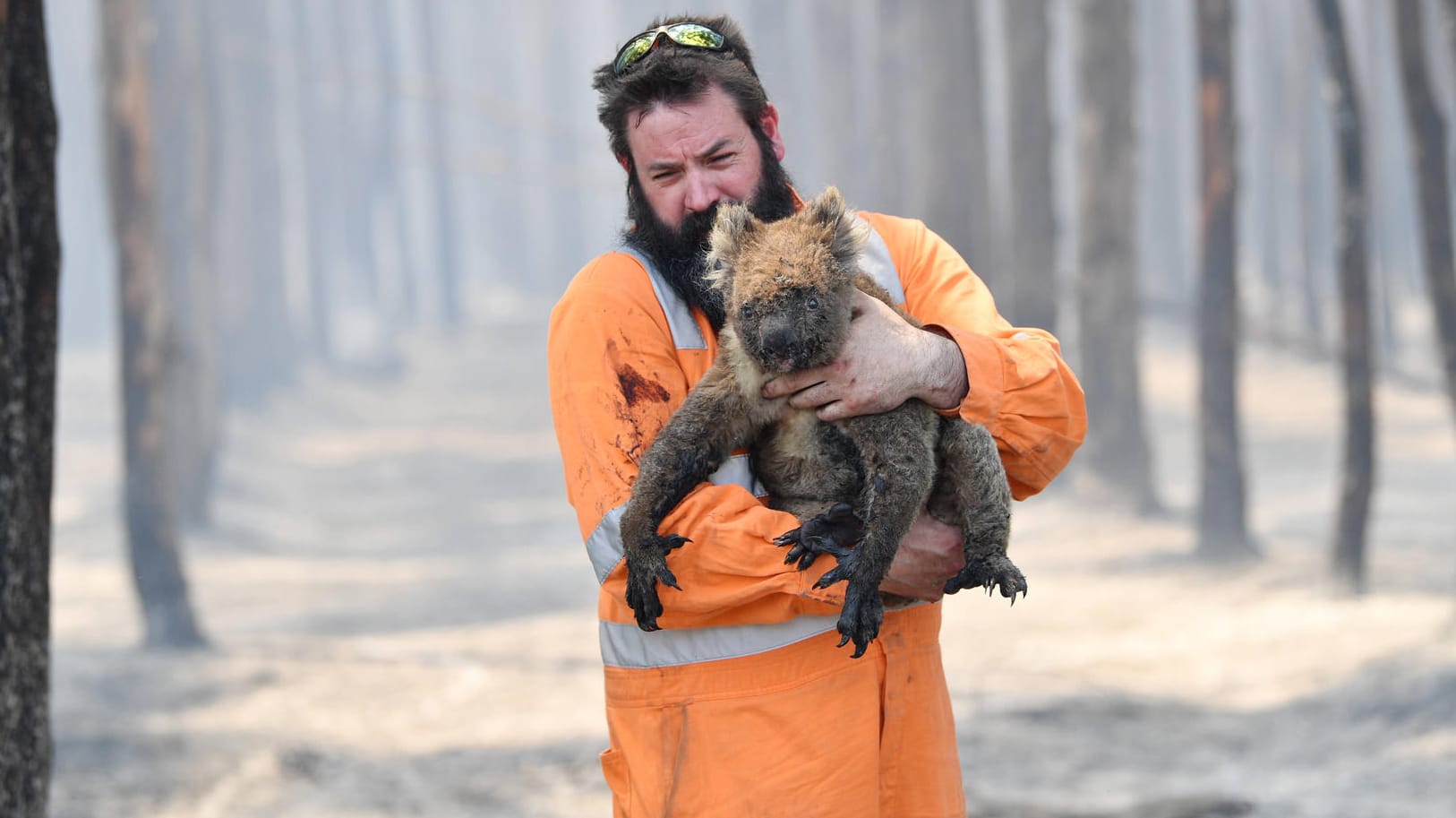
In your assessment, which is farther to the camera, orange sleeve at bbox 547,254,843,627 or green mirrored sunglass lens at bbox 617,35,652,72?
green mirrored sunglass lens at bbox 617,35,652,72

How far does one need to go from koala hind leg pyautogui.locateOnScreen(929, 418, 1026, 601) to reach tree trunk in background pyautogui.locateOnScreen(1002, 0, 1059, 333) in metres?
12.9

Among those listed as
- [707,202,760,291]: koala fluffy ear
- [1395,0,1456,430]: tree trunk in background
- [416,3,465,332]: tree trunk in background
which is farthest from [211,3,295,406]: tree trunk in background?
[707,202,760,291]: koala fluffy ear

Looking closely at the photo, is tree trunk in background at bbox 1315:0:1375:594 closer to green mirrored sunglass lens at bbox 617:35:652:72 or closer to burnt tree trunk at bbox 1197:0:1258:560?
burnt tree trunk at bbox 1197:0:1258:560

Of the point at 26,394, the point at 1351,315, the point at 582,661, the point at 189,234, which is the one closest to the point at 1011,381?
the point at 26,394

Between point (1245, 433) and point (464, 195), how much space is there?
189 feet

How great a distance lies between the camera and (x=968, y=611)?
11148 millimetres

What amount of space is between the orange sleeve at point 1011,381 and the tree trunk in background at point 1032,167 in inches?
501

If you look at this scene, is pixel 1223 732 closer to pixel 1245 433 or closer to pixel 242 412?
pixel 1245 433

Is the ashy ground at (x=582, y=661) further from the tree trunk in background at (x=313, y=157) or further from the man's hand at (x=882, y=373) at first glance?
the tree trunk in background at (x=313, y=157)

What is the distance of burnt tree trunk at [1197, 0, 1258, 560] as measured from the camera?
12148mm

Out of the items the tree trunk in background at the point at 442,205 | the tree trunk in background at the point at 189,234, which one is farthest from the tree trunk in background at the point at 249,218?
the tree trunk in background at the point at 442,205

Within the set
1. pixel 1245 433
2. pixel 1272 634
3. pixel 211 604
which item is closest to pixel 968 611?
pixel 1272 634

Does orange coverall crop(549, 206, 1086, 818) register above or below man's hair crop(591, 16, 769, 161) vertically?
below

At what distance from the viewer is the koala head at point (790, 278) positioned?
2.81 meters
